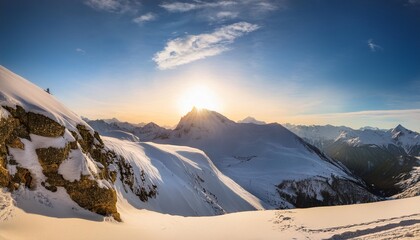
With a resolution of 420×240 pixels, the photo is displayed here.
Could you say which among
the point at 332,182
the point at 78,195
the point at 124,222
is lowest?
the point at 332,182

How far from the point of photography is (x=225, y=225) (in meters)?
19.4

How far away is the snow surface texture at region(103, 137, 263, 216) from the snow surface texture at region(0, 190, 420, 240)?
12.1m

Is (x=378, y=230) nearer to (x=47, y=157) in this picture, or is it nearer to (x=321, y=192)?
(x=47, y=157)

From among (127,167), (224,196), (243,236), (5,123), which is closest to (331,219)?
(243,236)

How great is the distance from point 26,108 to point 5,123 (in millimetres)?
2685

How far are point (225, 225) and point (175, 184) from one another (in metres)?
34.5

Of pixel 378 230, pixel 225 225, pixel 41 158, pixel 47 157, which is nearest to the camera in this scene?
pixel 378 230

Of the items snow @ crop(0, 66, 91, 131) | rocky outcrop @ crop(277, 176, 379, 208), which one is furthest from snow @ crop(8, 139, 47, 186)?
rocky outcrop @ crop(277, 176, 379, 208)

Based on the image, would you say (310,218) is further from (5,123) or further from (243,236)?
(5,123)

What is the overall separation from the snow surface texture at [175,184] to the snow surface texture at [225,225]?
12071mm

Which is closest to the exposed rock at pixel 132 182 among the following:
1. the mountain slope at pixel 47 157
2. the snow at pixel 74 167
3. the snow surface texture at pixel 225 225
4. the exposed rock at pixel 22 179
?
the mountain slope at pixel 47 157

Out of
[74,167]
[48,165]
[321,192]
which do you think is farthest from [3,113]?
[321,192]

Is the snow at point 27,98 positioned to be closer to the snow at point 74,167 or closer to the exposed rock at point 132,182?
the snow at point 74,167

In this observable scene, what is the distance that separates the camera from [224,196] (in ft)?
240
